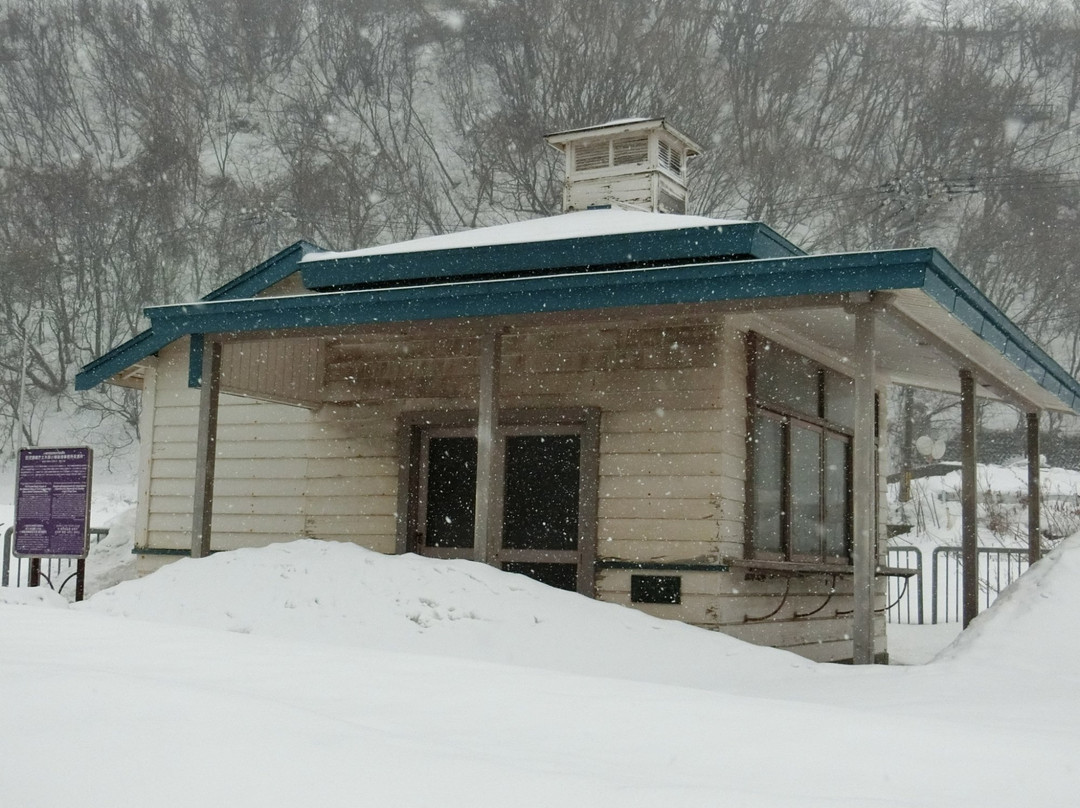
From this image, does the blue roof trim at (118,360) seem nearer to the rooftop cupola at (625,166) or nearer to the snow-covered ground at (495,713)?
the snow-covered ground at (495,713)

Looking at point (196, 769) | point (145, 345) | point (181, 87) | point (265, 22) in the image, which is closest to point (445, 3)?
point (265, 22)

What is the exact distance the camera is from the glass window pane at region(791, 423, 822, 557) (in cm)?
1228

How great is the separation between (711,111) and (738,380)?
35.7 metres

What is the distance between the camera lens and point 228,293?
1364 cm

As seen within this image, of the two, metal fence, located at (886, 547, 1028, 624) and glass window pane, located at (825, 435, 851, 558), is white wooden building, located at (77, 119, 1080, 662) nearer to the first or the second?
glass window pane, located at (825, 435, 851, 558)

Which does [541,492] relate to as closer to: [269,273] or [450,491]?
[450,491]

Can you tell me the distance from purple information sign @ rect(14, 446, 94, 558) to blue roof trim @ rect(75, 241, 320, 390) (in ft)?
3.50

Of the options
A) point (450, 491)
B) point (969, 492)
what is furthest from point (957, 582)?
point (450, 491)

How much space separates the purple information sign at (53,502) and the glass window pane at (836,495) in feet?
26.7

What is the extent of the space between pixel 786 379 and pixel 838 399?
70.1 inches

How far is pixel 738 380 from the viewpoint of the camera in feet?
36.0

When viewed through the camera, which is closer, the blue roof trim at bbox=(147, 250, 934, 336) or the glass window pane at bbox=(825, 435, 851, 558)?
the blue roof trim at bbox=(147, 250, 934, 336)

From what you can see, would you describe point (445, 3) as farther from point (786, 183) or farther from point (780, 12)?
point (786, 183)

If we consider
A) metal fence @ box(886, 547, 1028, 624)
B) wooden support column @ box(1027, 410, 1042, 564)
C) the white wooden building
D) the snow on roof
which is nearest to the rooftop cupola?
the white wooden building
